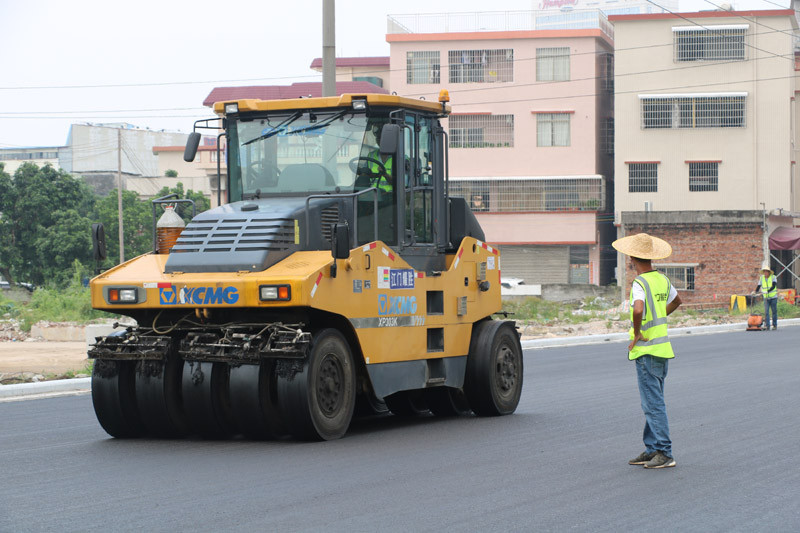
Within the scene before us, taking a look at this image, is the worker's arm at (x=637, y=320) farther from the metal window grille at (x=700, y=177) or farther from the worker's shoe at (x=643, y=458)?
the metal window grille at (x=700, y=177)

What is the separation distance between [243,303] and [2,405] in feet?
20.1

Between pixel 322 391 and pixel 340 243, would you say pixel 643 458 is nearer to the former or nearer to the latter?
pixel 322 391

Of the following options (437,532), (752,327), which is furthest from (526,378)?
(752,327)

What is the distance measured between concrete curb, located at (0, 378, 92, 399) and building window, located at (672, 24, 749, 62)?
139 ft

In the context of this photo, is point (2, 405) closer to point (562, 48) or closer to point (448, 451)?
point (448, 451)

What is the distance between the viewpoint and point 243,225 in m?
10.7

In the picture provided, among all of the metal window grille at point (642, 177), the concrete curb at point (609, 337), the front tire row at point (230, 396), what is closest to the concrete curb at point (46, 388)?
the front tire row at point (230, 396)

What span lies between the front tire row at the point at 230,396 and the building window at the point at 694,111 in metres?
45.6

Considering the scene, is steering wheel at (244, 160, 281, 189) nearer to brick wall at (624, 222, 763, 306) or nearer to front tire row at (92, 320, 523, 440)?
front tire row at (92, 320, 523, 440)

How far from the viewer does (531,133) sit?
57.1m

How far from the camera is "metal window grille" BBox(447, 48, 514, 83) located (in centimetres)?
5769

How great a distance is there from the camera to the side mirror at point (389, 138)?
10.9 metres

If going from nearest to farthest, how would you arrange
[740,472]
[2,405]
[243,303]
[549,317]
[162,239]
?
[740,472] < [243,303] < [162,239] < [2,405] < [549,317]

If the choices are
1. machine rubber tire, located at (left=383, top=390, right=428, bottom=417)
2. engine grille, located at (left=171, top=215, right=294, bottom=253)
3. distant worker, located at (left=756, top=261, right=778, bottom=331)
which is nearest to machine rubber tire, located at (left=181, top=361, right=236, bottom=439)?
engine grille, located at (left=171, top=215, right=294, bottom=253)
